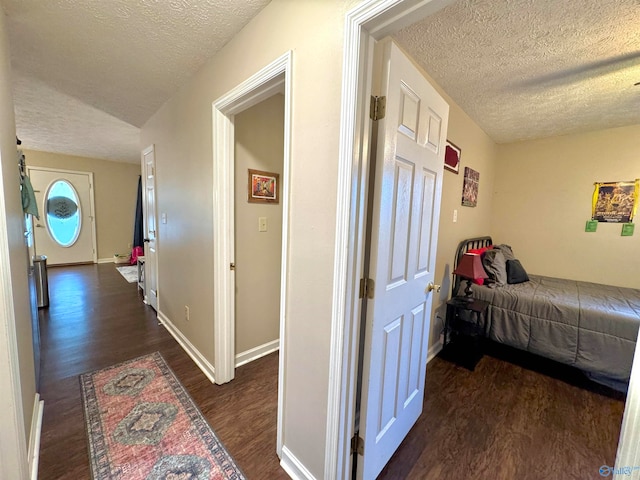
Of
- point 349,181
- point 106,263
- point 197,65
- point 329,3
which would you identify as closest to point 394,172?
point 349,181

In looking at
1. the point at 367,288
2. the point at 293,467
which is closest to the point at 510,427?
the point at 293,467

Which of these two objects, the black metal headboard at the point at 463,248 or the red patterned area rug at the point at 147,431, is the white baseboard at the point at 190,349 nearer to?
the red patterned area rug at the point at 147,431

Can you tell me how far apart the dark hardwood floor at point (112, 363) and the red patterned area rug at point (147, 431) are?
54 mm

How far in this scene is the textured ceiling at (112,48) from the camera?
4.46 ft

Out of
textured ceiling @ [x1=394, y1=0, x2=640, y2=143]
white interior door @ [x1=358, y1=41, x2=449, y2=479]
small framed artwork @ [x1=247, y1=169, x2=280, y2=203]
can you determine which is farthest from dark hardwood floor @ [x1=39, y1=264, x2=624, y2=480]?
textured ceiling @ [x1=394, y1=0, x2=640, y2=143]

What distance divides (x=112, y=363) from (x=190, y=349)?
602 millimetres

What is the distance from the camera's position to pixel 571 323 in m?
2.13

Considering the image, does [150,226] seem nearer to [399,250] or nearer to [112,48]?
[112,48]

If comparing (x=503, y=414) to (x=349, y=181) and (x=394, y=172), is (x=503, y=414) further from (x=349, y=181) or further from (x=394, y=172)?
(x=349, y=181)

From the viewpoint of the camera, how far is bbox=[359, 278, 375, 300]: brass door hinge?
1.08 meters

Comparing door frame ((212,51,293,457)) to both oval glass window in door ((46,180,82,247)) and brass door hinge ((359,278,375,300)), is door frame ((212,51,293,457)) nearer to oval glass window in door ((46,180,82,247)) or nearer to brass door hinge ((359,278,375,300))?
brass door hinge ((359,278,375,300))

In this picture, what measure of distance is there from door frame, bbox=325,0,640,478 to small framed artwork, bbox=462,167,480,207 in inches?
82.8

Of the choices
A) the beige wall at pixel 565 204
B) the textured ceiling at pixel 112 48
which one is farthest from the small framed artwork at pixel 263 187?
the beige wall at pixel 565 204

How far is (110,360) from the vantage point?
2195mm
